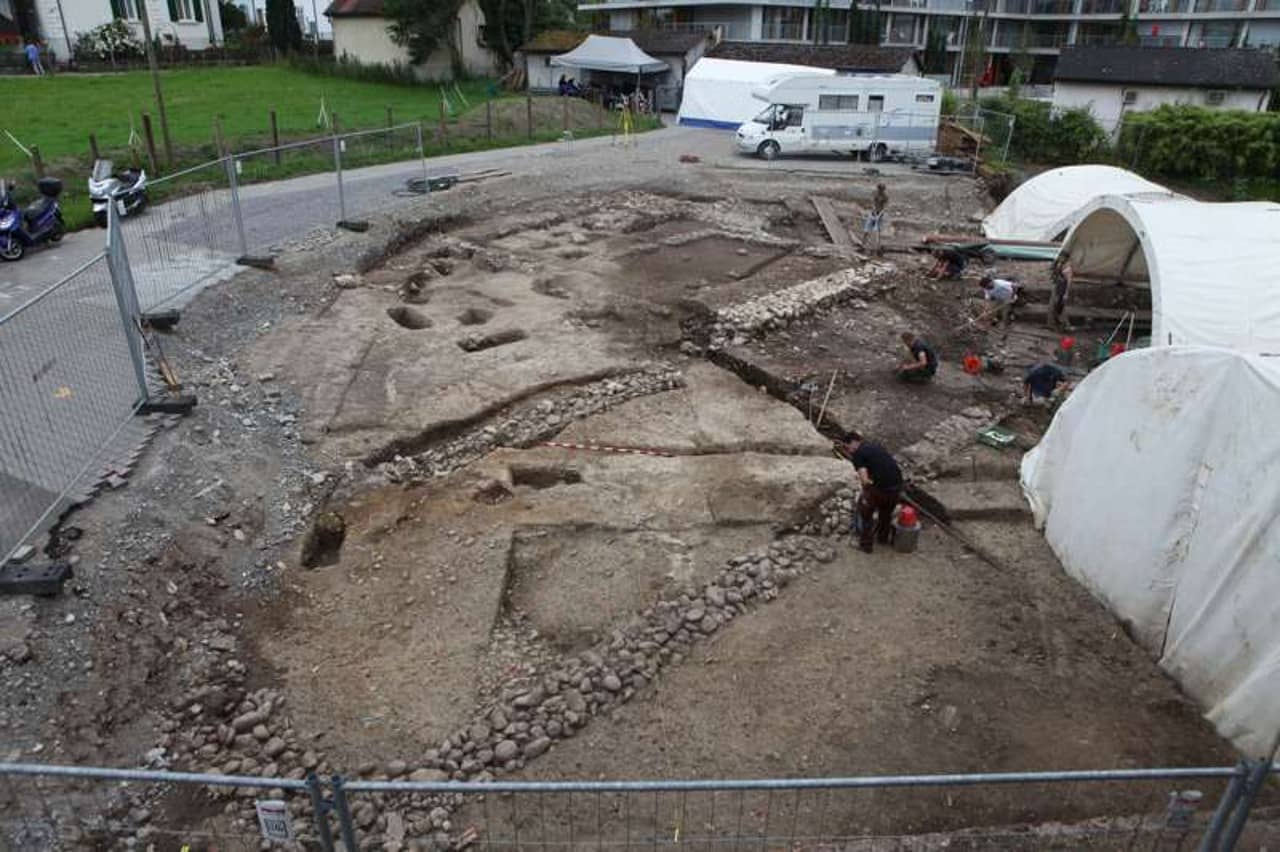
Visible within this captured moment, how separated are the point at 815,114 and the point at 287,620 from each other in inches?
1055

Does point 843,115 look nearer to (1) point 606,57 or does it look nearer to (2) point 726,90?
(2) point 726,90

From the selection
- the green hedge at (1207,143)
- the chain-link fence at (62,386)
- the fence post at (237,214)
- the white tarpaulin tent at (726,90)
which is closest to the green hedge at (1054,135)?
the green hedge at (1207,143)

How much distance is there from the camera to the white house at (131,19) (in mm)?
41844

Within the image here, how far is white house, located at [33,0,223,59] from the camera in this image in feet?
137

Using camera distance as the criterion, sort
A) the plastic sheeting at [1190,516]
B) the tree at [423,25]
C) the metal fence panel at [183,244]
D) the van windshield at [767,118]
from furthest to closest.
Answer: the tree at [423,25]
the van windshield at [767,118]
the metal fence panel at [183,244]
the plastic sheeting at [1190,516]

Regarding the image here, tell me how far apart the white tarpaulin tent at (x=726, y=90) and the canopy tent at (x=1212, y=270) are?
969 inches

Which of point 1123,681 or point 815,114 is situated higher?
point 815,114

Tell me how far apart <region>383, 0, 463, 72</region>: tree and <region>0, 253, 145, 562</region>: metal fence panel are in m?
37.5

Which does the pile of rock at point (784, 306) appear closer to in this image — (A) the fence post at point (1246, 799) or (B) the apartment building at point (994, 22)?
(A) the fence post at point (1246, 799)

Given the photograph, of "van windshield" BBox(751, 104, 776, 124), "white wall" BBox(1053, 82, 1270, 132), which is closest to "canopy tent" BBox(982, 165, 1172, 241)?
"van windshield" BBox(751, 104, 776, 124)

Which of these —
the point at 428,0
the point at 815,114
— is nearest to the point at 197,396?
the point at 815,114

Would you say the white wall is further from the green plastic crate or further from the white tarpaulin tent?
the green plastic crate

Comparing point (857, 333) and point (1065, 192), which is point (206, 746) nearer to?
point (857, 333)

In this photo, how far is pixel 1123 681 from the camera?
690 centimetres
